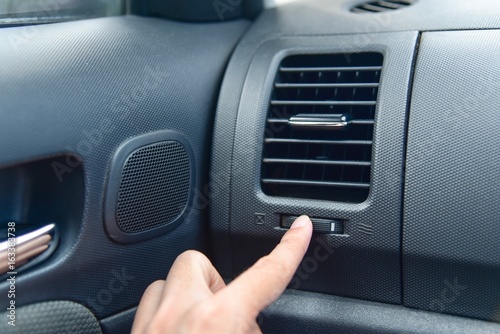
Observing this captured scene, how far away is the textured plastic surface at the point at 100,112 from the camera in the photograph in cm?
135

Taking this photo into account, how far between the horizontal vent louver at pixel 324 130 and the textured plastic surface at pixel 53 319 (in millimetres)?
508

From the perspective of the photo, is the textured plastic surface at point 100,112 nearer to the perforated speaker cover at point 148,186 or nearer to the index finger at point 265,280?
the perforated speaker cover at point 148,186

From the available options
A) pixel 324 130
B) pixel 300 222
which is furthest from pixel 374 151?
pixel 300 222

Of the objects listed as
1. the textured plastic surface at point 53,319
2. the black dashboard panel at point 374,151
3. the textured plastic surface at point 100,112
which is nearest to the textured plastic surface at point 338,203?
the black dashboard panel at point 374,151

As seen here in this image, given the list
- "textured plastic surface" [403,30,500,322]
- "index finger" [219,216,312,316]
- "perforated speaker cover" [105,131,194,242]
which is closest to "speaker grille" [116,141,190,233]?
"perforated speaker cover" [105,131,194,242]

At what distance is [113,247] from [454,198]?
0.75m

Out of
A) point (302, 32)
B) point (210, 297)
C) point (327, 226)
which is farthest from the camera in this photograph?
point (302, 32)

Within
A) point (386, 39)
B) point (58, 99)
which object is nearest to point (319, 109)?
point (386, 39)

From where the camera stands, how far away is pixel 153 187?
1.52 meters

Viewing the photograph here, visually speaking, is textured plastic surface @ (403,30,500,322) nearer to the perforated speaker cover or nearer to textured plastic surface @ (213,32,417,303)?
textured plastic surface @ (213,32,417,303)

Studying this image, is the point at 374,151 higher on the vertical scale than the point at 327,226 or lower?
higher

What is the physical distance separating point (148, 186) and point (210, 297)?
56 cm

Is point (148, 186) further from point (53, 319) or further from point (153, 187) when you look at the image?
point (53, 319)

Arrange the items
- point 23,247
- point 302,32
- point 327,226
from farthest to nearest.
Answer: point 302,32 → point 327,226 → point 23,247
